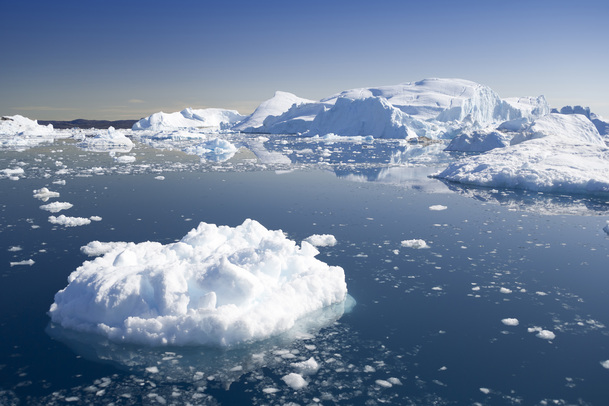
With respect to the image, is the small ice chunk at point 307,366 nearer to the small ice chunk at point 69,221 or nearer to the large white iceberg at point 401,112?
the small ice chunk at point 69,221

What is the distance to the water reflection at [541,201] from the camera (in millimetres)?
12523

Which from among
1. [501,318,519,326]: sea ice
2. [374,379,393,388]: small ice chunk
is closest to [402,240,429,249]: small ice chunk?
[501,318,519,326]: sea ice

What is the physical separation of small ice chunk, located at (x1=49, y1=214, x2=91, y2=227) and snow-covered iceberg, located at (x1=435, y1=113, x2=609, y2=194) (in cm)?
1387

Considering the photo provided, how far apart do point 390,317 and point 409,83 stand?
4224 inches

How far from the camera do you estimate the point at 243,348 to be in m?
5.00

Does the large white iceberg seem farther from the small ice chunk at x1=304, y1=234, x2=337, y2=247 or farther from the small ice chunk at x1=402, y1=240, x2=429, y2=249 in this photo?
the small ice chunk at x1=304, y1=234, x2=337, y2=247

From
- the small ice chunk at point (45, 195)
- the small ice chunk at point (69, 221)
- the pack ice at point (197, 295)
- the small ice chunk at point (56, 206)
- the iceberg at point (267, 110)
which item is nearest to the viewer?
the pack ice at point (197, 295)

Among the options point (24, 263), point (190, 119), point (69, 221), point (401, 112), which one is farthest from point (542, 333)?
point (190, 119)

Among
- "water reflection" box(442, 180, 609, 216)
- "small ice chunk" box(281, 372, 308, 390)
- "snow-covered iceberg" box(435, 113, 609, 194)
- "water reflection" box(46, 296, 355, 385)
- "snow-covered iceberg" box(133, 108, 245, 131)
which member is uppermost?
"snow-covered iceberg" box(133, 108, 245, 131)

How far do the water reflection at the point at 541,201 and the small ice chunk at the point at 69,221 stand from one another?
38.5ft


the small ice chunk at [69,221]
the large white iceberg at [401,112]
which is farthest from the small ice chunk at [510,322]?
the large white iceberg at [401,112]

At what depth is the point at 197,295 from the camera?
5672mm

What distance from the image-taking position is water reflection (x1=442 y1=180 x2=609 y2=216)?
41.1ft

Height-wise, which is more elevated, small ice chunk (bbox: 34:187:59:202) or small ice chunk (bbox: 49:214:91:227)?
small ice chunk (bbox: 34:187:59:202)
